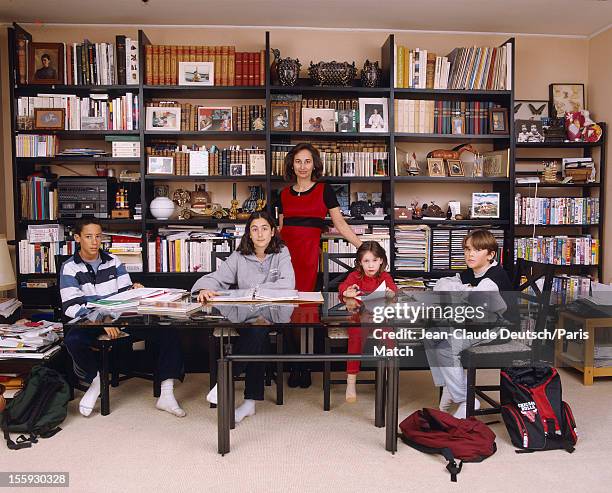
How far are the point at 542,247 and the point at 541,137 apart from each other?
874mm

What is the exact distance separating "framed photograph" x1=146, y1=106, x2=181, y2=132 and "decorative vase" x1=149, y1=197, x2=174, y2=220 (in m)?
0.54

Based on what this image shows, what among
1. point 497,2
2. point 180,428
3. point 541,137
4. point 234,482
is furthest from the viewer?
point 541,137

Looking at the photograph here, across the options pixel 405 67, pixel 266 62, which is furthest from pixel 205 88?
pixel 405 67

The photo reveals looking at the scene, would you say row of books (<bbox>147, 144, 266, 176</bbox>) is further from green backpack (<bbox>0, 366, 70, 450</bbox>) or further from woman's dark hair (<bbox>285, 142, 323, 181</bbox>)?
green backpack (<bbox>0, 366, 70, 450</bbox>)

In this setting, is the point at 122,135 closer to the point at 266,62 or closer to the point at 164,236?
the point at 164,236

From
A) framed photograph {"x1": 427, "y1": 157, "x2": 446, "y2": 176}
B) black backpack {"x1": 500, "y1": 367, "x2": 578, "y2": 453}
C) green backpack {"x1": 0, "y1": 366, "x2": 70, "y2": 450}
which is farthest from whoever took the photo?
framed photograph {"x1": 427, "y1": 157, "x2": 446, "y2": 176}

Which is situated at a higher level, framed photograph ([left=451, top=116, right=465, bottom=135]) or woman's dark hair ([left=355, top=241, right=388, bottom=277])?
framed photograph ([left=451, top=116, right=465, bottom=135])

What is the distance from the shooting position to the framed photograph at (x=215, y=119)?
14.3 feet

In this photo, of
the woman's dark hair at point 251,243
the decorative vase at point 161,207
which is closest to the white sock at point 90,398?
the woman's dark hair at point 251,243

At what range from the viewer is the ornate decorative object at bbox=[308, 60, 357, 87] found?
4254mm

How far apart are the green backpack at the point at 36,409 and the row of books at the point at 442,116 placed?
295cm

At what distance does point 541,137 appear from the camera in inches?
178

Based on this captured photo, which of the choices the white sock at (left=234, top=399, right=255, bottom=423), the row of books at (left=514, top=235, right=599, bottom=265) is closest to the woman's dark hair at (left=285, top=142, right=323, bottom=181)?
the white sock at (left=234, top=399, right=255, bottom=423)

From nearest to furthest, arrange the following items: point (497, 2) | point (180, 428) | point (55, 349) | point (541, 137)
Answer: point (180, 428) < point (55, 349) < point (497, 2) < point (541, 137)
